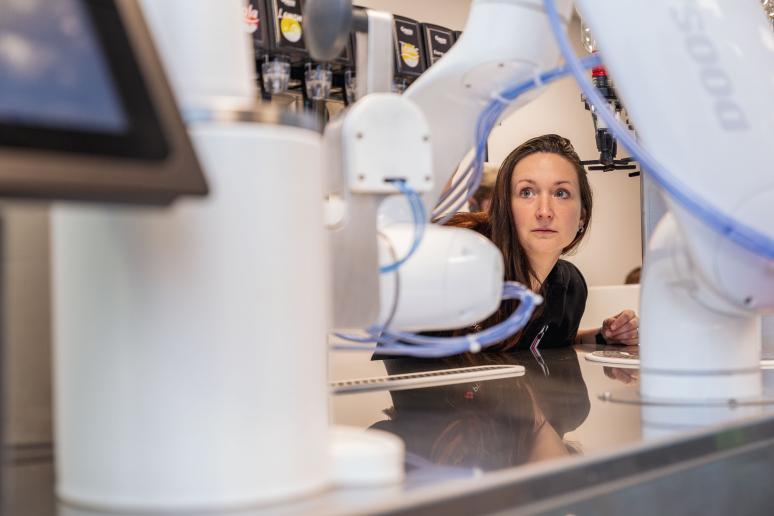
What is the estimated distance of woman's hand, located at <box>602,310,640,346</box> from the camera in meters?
1.79

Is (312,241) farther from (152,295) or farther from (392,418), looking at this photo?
(392,418)

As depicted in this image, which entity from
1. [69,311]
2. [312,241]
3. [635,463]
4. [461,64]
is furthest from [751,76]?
[69,311]

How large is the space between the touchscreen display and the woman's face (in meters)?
1.93

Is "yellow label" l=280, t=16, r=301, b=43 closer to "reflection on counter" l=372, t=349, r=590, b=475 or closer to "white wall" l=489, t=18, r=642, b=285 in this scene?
"reflection on counter" l=372, t=349, r=590, b=475

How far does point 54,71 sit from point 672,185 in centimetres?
56

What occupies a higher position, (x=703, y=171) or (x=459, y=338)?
(x=703, y=171)

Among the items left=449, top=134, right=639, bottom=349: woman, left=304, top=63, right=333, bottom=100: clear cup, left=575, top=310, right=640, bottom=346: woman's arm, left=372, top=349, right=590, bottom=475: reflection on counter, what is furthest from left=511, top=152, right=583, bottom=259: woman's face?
left=372, top=349, right=590, bottom=475: reflection on counter

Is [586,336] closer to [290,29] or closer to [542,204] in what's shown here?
[542,204]

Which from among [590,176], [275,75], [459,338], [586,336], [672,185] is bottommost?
[586,336]

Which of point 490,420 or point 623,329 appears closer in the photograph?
point 490,420

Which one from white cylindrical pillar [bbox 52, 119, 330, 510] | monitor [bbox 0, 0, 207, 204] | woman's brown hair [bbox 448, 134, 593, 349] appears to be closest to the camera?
monitor [bbox 0, 0, 207, 204]

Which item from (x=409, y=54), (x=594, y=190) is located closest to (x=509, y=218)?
(x=409, y=54)

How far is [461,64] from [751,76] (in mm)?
265

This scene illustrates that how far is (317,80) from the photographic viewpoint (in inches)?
50.9
